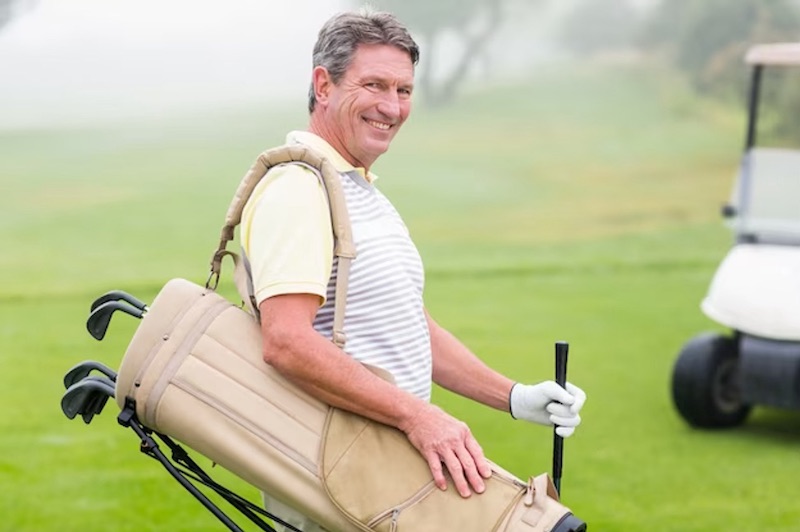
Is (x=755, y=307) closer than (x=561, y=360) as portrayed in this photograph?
No

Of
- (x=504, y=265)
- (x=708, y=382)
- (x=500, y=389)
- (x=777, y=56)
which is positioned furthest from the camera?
(x=504, y=265)

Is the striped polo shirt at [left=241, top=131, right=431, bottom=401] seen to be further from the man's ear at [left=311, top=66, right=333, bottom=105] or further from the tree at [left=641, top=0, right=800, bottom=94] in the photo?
the tree at [left=641, top=0, right=800, bottom=94]

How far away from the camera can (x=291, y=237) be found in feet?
6.56

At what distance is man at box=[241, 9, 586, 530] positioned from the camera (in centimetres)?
199

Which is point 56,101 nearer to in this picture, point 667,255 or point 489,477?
point 667,255

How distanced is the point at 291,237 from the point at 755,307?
3624 millimetres

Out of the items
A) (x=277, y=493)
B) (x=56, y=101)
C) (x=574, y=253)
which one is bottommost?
(x=574, y=253)

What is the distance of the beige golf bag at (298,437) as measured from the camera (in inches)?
78.1

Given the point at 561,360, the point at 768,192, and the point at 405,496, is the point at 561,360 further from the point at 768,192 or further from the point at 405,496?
the point at 768,192

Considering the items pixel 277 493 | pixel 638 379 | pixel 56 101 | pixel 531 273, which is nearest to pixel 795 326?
pixel 638 379

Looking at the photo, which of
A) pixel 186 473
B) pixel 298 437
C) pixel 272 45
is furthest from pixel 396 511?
pixel 272 45

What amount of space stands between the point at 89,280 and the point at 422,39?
541cm

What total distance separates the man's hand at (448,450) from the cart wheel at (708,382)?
3655 mm

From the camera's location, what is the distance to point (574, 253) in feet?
38.2
